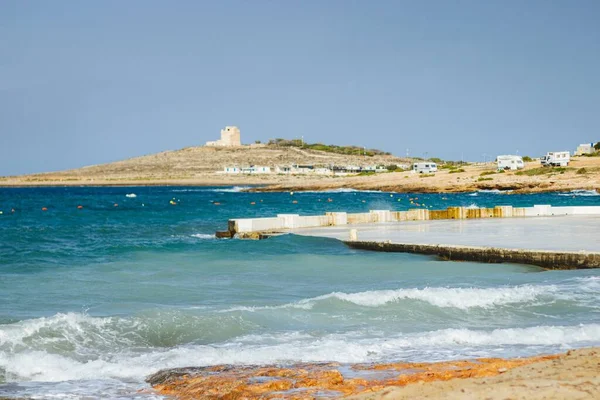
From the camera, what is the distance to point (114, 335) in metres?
12.3

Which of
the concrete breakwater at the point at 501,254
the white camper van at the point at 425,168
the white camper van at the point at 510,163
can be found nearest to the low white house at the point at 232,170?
the white camper van at the point at 425,168

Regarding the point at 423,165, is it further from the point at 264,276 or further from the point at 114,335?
the point at 114,335

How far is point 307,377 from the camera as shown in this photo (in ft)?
29.8

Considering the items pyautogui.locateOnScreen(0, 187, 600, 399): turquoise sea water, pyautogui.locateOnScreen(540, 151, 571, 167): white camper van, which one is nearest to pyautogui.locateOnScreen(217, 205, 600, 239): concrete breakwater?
pyautogui.locateOnScreen(0, 187, 600, 399): turquoise sea water

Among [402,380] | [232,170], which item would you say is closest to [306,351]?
[402,380]

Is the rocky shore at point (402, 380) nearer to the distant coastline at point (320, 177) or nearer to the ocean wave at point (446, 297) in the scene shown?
the ocean wave at point (446, 297)

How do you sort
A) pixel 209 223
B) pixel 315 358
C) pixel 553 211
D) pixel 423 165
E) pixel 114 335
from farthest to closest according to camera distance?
pixel 423 165, pixel 209 223, pixel 553 211, pixel 114 335, pixel 315 358

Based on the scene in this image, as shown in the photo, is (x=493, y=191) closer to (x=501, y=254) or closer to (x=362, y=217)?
(x=362, y=217)

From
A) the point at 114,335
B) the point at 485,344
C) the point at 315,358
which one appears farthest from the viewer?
the point at 114,335

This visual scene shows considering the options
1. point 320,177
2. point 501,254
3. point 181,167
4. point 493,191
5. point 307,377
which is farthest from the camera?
point 181,167

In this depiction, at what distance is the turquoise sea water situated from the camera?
10.5 metres

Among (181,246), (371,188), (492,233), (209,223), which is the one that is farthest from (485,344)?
(371,188)

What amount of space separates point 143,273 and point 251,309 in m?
7.64

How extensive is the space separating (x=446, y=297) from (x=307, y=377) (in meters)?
6.42
